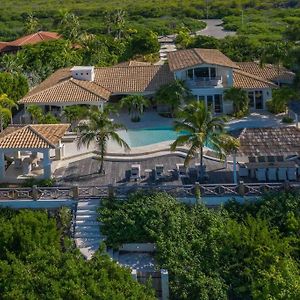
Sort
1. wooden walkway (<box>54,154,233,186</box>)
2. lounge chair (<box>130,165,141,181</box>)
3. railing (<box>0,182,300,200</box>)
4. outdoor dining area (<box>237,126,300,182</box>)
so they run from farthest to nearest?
lounge chair (<box>130,165,141,181</box>) → wooden walkway (<box>54,154,233,186</box>) → outdoor dining area (<box>237,126,300,182</box>) → railing (<box>0,182,300,200</box>)

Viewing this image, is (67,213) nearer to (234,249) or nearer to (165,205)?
(165,205)

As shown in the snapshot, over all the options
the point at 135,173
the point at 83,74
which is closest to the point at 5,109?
the point at 83,74

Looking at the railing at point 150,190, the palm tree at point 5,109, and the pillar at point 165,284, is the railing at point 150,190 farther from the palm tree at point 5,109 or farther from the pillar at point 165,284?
the palm tree at point 5,109

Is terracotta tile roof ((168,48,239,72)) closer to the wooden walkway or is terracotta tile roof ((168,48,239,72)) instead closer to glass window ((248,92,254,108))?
glass window ((248,92,254,108))

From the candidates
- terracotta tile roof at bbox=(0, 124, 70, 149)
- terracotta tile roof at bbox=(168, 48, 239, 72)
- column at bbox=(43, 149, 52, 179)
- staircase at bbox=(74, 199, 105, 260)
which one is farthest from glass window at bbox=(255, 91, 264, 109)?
staircase at bbox=(74, 199, 105, 260)

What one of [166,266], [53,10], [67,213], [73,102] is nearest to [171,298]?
[166,266]

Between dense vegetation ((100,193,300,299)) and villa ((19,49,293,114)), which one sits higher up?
villa ((19,49,293,114))

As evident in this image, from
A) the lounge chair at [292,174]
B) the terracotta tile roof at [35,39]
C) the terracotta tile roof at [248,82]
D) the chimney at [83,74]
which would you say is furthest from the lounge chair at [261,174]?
the terracotta tile roof at [35,39]
